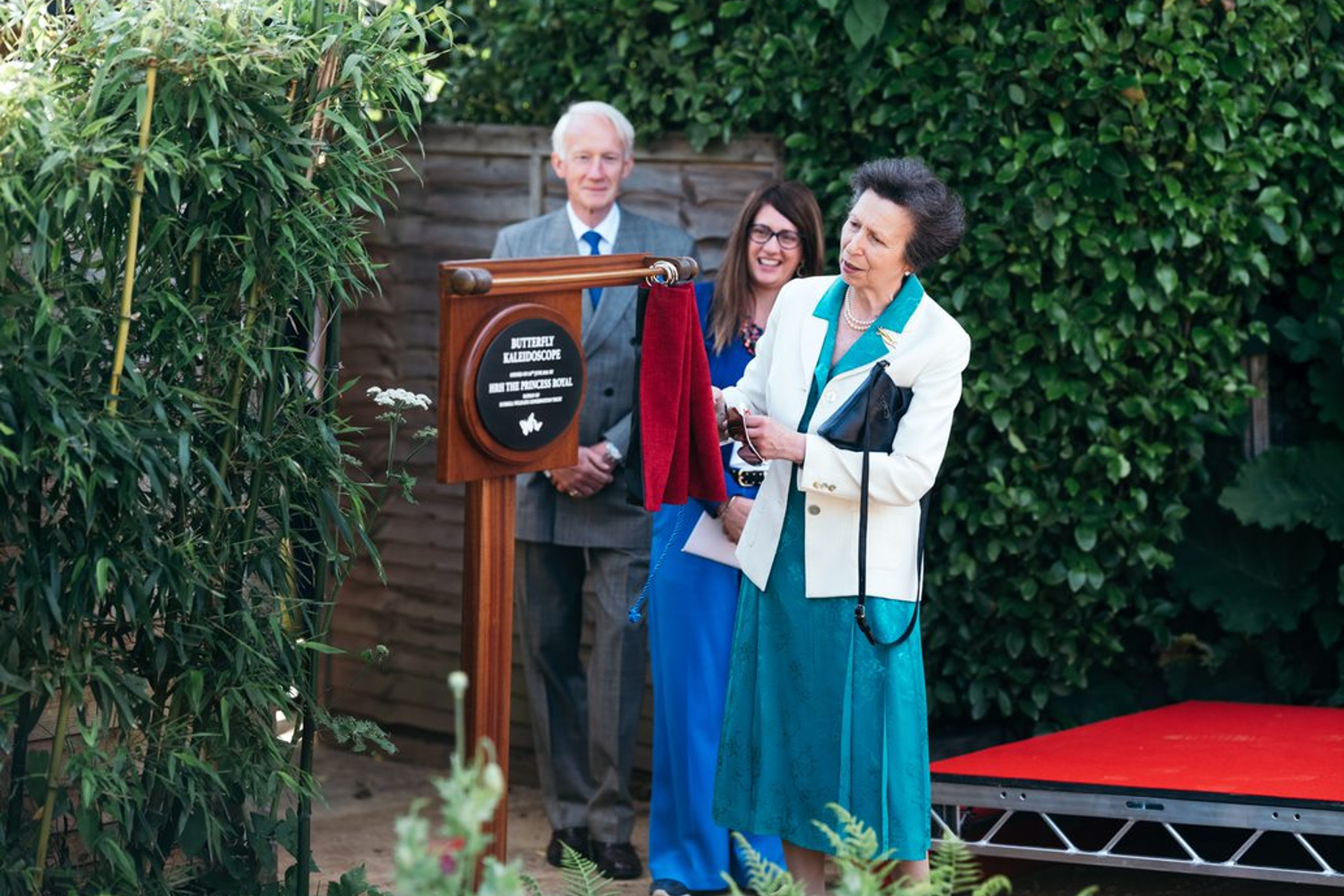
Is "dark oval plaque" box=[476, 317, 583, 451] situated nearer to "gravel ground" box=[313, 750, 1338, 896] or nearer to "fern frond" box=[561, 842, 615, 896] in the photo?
"fern frond" box=[561, 842, 615, 896]

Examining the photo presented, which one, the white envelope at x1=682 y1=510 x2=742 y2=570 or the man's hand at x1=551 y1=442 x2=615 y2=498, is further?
the man's hand at x1=551 y1=442 x2=615 y2=498

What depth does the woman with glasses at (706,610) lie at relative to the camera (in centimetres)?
457

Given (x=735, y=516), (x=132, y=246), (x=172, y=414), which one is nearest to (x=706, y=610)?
(x=735, y=516)

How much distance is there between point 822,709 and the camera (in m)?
3.66

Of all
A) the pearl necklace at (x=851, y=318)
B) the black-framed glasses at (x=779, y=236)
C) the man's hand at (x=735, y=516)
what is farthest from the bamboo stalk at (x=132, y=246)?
the black-framed glasses at (x=779, y=236)

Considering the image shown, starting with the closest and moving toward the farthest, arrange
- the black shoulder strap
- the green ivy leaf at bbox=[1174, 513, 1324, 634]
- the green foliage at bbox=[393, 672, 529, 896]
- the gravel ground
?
the green foliage at bbox=[393, 672, 529, 896] < the black shoulder strap < the gravel ground < the green ivy leaf at bbox=[1174, 513, 1324, 634]

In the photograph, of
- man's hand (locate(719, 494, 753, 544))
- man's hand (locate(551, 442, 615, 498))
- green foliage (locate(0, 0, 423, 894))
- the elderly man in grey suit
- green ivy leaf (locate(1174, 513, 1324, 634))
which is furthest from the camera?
green ivy leaf (locate(1174, 513, 1324, 634))

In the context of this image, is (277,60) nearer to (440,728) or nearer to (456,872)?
(456,872)

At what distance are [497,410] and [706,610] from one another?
1.42 metres

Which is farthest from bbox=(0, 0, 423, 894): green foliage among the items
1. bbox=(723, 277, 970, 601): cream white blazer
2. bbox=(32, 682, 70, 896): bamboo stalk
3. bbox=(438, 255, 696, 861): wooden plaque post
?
bbox=(723, 277, 970, 601): cream white blazer

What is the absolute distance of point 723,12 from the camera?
5.22 metres

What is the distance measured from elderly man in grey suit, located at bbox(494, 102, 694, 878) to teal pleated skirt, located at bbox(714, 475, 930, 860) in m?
1.22

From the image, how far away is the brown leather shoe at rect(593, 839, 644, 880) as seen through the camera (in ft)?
16.1

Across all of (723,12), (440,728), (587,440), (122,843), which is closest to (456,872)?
(122,843)
